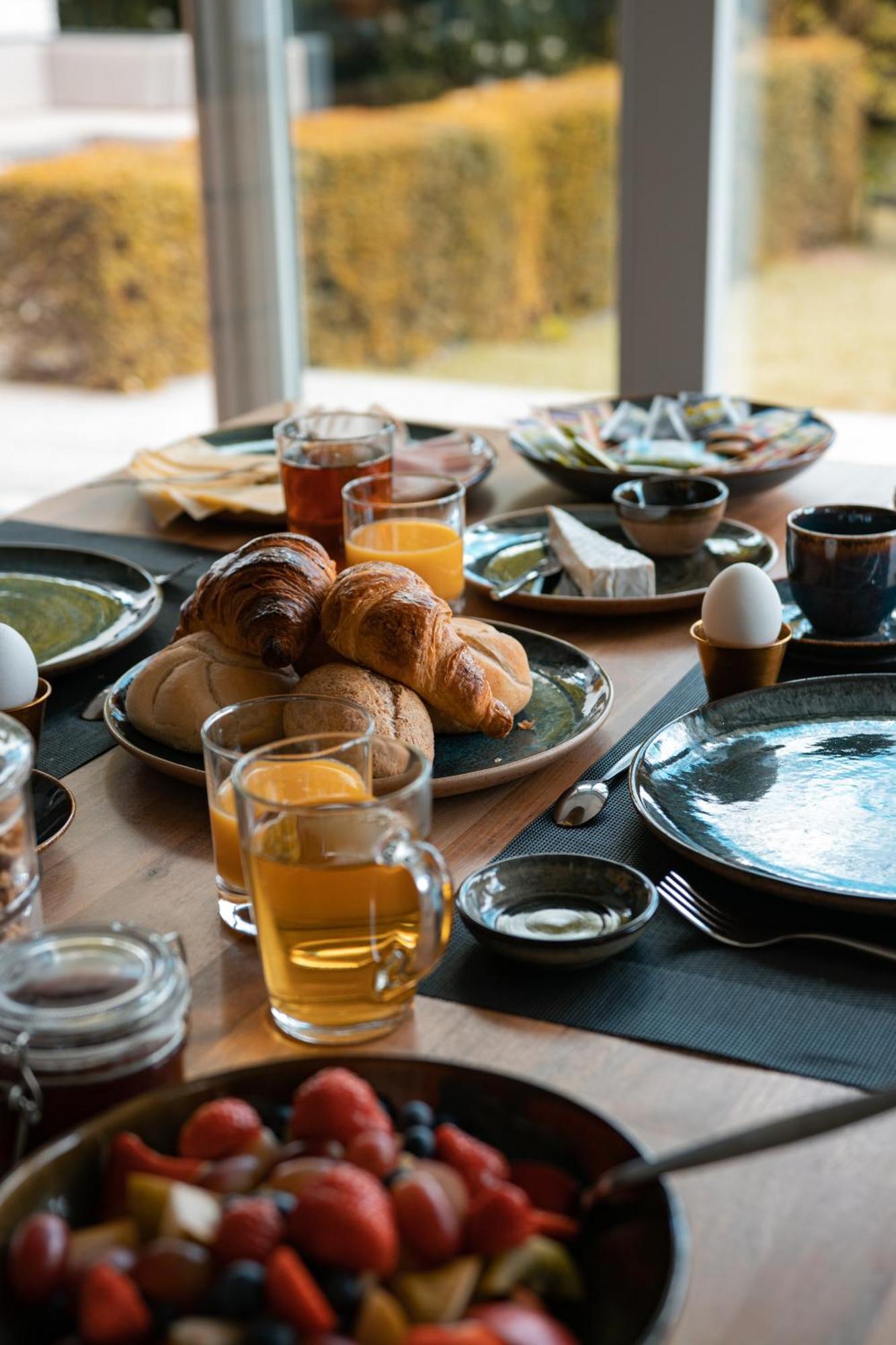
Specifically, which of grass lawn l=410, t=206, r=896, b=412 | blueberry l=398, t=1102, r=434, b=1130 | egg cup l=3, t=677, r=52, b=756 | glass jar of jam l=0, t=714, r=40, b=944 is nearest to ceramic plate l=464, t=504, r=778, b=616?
egg cup l=3, t=677, r=52, b=756

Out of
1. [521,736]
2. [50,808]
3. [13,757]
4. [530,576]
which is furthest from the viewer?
[530,576]

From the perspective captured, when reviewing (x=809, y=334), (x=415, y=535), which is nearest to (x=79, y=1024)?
(x=415, y=535)

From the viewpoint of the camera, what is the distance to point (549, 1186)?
67cm

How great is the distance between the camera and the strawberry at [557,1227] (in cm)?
65

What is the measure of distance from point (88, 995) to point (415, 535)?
88 cm

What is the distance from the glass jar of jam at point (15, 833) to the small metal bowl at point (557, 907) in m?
0.28

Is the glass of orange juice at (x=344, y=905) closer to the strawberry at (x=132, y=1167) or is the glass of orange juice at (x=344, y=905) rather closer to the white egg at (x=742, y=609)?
the strawberry at (x=132, y=1167)

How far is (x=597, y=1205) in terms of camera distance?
0.66m

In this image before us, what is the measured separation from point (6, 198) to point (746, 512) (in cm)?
405

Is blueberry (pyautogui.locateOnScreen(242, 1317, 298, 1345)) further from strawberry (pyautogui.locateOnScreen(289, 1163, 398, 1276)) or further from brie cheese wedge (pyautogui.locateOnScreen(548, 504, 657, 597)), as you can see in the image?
brie cheese wedge (pyautogui.locateOnScreen(548, 504, 657, 597))

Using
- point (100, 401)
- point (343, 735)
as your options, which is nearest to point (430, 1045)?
point (343, 735)

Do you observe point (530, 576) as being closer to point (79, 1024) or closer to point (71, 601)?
point (71, 601)

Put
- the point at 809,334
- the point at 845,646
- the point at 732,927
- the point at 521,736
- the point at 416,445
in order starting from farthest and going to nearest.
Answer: the point at 809,334
the point at 416,445
the point at 845,646
the point at 521,736
the point at 732,927

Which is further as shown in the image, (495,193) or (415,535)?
(495,193)
